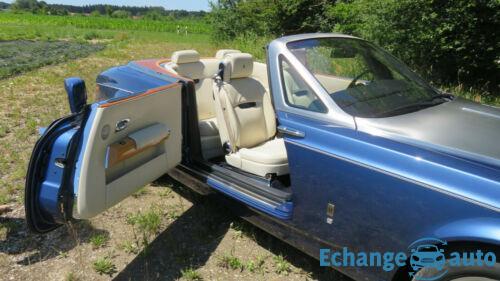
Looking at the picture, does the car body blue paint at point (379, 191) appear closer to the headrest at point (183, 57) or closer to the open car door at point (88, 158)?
the open car door at point (88, 158)

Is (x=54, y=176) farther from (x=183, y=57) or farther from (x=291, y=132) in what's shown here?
(x=183, y=57)

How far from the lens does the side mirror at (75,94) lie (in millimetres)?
2488

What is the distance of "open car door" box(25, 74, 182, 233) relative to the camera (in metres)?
2.25

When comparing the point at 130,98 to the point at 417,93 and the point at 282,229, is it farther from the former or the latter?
the point at 417,93

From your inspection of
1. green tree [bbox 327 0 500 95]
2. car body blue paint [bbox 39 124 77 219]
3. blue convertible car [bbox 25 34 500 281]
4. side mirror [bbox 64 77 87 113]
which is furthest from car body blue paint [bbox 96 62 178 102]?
green tree [bbox 327 0 500 95]

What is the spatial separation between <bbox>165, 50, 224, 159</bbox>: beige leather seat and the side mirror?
1.25 meters

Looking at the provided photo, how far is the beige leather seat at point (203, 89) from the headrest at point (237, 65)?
61 cm

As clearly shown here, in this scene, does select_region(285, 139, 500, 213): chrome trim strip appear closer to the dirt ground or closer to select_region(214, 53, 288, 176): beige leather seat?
select_region(214, 53, 288, 176): beige leather seat

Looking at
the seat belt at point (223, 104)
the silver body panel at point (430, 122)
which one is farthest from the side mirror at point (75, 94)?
the silver body panel at point (430, 122)

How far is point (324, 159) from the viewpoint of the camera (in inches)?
87.6

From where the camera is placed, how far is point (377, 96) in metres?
2.60

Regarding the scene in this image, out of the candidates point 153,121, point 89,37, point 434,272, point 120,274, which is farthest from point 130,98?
point 89,37

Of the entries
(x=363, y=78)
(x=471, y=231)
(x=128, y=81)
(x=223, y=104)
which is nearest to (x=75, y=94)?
(x=128, y=81)

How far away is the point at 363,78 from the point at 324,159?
39.6 inches
